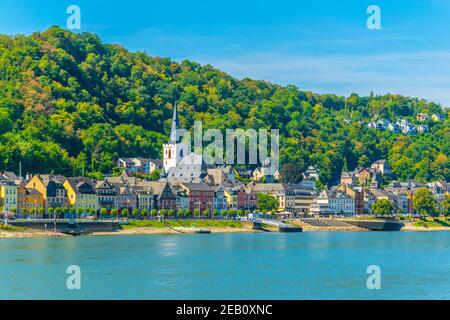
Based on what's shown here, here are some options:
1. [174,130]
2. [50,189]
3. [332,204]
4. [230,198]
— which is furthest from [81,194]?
[174,130]

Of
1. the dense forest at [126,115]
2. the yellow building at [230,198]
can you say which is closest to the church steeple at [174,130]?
the dense forest at [126,115]

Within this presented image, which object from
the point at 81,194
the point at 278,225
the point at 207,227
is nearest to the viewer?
the point at 207,227

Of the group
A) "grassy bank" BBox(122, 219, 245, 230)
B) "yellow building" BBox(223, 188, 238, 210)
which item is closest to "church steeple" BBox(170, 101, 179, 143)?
"yellow building" BBox(223, 188, 238, 210)

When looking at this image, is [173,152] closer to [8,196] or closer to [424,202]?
[424,202]

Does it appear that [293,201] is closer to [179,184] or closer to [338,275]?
[179,184]

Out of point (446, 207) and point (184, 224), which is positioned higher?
point (446, 207)

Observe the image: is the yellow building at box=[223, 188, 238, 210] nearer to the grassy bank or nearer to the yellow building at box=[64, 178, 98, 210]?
the grassy bank

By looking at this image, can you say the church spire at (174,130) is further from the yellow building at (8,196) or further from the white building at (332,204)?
the yellow building at (8,196)
